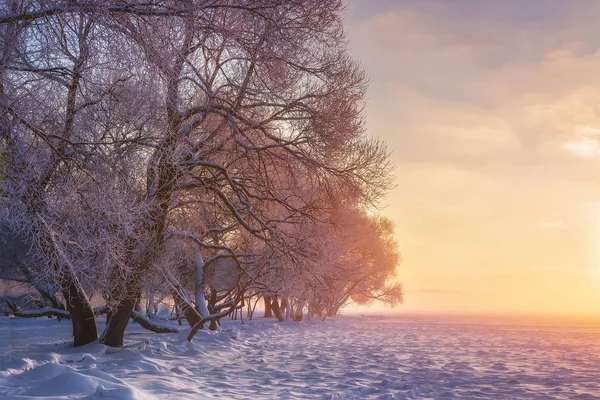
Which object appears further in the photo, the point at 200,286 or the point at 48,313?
the point at 200,286

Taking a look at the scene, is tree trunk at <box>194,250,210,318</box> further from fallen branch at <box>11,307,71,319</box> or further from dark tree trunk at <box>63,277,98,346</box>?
dark tree trunk at <box>63,277,98,346</box>

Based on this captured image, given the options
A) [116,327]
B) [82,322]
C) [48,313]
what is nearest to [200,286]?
[48,313]

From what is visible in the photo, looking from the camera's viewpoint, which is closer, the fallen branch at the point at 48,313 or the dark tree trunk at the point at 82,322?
the dark tree trunk at the point at 82,322

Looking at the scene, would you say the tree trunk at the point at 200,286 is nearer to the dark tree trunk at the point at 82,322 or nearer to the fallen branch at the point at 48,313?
the fallen branch at the point at 48,313

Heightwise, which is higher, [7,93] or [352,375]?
[7,93]

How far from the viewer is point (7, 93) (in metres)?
8.62

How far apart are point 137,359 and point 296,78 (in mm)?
6887

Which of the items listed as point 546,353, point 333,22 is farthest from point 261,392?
point 546,353

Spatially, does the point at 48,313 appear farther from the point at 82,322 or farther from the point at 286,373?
the point at 286,373

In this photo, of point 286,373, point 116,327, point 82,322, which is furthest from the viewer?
point 82,322

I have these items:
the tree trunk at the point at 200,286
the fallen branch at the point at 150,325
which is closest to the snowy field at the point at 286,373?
the fallen branch at the point at 150,325

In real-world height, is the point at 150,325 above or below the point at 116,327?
below

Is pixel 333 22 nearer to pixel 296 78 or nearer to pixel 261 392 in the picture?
pixel 296 78

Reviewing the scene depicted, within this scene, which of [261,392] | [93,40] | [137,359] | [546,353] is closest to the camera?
[93,40]
